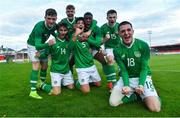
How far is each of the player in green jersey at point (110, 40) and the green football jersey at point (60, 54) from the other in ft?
3.63

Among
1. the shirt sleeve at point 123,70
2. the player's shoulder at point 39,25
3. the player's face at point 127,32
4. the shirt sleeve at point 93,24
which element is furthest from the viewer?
the shirt sleeve at point 93,24

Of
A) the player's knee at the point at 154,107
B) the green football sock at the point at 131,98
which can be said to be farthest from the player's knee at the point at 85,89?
the player's knee at the point at 154,107

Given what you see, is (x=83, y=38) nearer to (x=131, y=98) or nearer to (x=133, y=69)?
(x=133, y=69)

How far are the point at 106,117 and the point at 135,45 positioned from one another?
6.12 ft

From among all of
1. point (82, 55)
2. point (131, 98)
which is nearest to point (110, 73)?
point (82, 55)

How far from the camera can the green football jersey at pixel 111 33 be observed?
10.5 m

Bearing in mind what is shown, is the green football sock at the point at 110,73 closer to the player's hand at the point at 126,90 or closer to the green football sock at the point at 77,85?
the green football sock at the point at 77,85

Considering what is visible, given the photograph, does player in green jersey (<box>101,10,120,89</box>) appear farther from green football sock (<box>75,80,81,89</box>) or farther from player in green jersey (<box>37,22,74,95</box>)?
player in green jersey (<box>37,22,74,95</box>)

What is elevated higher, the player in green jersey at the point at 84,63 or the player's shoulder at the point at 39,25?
the player's shoulder at the point at 39,25

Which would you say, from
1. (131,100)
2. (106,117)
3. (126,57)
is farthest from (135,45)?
(106,117)

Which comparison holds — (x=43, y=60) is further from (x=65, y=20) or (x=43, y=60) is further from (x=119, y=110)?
(x=119, y=110)

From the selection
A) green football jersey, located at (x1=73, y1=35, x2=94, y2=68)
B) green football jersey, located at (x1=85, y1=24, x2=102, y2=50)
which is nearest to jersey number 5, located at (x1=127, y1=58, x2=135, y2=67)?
green football jersey, located at (x1=85, y1=24, x2=102, y2=50)

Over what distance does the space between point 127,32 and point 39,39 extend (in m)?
2.55

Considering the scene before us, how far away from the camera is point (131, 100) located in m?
8.52
